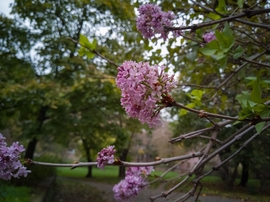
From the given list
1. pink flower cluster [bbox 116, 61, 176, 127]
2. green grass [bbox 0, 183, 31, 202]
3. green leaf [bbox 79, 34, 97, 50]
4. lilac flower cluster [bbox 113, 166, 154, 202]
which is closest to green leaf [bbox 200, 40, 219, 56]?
pink flower cluster [bbox 116, 61, 176, 127]

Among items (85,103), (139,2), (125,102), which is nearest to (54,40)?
(85,103)

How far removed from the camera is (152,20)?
1.58 meters

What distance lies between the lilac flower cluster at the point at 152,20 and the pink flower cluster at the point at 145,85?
0.66 metres

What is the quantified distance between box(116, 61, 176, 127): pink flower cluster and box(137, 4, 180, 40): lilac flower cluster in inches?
26.2

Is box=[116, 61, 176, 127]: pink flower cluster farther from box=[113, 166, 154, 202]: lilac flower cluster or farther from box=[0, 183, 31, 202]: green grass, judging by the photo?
box=[0, 183, 31, 202]: green grass

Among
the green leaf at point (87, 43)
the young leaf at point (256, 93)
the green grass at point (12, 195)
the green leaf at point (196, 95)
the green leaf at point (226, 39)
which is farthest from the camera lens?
the green grass at point (12, 195)

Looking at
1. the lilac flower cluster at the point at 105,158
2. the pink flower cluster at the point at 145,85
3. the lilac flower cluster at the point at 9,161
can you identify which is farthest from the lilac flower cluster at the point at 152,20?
the lilac flower cluster at the point at 9,161

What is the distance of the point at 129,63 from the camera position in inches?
39.3

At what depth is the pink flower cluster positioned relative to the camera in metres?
0.95

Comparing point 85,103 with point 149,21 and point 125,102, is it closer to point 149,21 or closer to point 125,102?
point 149,21

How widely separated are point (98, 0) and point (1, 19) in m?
2.63

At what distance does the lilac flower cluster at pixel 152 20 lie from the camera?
1.57 metres

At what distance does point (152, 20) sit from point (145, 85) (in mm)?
755

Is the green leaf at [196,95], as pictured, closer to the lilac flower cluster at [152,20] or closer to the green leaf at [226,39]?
the lilac flower cluster at [152,20]
